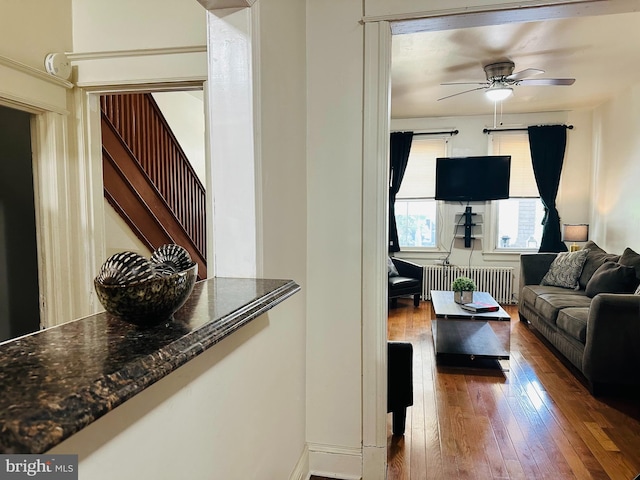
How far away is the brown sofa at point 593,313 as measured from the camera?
2.91 metres

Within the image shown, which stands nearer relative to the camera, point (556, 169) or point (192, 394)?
point (192, 394)

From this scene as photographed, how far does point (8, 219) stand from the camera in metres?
2.55

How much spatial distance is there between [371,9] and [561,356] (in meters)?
3.49

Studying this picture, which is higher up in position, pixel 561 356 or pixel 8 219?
pixel 8 219

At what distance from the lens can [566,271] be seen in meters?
4.62

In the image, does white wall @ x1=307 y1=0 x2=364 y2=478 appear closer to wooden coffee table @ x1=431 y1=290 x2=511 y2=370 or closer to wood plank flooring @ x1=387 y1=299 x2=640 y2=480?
wood plank flooring @ x1=387 y1=299 x2=640 y2=480

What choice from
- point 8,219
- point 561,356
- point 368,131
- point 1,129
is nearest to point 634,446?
point 561,356

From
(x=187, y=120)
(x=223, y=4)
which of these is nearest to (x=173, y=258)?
(x=223, y=4)

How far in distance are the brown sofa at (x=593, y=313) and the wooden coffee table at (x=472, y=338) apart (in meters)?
0.50

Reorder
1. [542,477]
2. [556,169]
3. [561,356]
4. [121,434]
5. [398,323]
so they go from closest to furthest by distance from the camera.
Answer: [121,434], [542,477], [561,356], [398,323], [556,169]

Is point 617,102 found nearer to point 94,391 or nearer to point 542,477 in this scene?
point 542,477

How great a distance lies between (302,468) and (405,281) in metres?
3.82

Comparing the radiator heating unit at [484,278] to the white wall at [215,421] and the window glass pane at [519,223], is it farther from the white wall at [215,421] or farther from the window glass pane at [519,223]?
the white wall at [215,421]

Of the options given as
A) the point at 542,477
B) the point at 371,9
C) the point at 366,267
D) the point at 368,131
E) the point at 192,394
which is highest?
the point at 371,9
